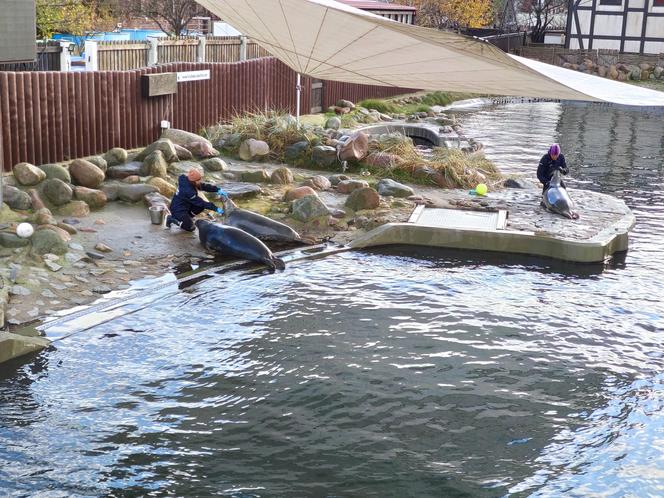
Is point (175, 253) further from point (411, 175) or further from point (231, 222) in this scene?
point (411, 175)

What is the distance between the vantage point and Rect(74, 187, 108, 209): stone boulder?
15.5 meters

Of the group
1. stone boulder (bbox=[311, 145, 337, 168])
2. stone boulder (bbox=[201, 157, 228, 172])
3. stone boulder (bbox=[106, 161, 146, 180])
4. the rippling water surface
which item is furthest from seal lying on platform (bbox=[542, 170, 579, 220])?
stone boulder (bbox=[106, 161, 146, 180])

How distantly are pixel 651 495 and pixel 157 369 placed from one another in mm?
5503

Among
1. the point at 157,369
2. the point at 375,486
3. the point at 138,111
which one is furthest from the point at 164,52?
the point at 375,486

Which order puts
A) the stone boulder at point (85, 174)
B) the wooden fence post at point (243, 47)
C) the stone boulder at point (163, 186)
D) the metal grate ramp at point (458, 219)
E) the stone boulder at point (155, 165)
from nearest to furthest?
the metal grate ramp at point (458, 219), the stone boulder at point (85, 174), the stone boulder at point (163, 186), the stone boulder at point (155, 165), the wooden fence post at point (243, 47)

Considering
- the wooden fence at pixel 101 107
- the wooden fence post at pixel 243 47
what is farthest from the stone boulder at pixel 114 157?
the wooden fence post at pixel 243 47

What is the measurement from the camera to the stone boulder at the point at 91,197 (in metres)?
15.5

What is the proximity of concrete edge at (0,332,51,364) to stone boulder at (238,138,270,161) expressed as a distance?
34.7 feet

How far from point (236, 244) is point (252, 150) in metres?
6.57

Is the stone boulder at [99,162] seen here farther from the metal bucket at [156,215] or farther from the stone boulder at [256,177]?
the stone boulder at [256,177]

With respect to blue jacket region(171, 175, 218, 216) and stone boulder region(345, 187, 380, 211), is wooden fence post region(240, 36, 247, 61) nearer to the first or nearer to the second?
stone boulder region(345, 187, 380, 211)

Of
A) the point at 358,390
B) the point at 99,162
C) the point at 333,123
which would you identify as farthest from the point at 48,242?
the point at 333,123

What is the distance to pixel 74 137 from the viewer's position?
17.9 m

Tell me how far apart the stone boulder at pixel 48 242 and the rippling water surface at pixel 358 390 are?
75.6 inches
